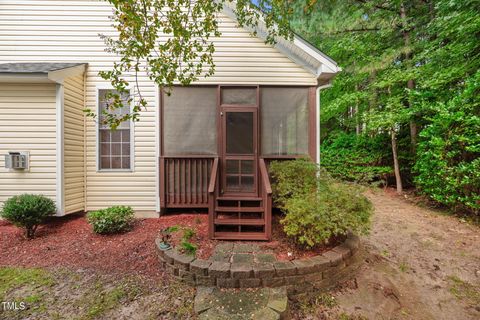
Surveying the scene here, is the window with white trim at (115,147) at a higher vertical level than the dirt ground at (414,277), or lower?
higher

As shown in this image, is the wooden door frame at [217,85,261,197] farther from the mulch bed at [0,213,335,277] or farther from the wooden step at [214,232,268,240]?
the wooden step at [214,232,268,240]

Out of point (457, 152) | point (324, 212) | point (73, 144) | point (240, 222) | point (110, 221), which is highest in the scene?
point (73, 144)

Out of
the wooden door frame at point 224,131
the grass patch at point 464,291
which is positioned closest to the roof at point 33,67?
the wooden door frame at point 224,131

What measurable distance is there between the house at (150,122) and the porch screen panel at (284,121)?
0.07 ft

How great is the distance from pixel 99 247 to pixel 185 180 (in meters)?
1.92

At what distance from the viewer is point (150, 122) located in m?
4.92

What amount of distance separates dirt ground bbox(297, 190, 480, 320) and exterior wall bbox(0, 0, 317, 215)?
372 centimetres

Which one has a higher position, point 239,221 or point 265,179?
point 265,179

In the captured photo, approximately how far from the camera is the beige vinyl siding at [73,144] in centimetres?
456

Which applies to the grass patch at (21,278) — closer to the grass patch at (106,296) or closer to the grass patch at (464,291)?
the grass patch at (106,296)

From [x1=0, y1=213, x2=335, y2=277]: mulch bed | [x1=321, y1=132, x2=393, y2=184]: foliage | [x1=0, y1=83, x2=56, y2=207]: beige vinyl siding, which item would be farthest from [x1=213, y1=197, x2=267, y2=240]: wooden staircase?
[x1=321, y1=132, x2=393, y2=184]: foliage

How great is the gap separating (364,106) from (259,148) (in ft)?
21.5

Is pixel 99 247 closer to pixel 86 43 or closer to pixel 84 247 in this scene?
pixel 84 247

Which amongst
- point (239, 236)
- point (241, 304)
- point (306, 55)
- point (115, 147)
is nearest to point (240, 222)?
point (239, 236)
